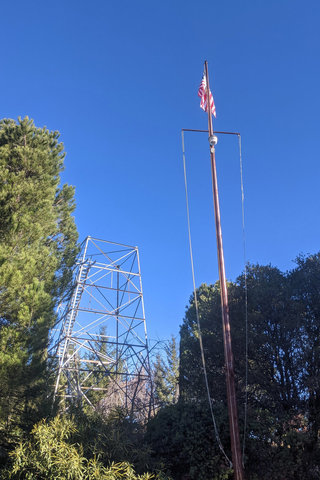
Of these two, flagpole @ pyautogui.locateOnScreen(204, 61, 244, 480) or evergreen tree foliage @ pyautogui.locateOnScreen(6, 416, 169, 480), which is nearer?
flagpole @ pyautogui.locateOnScreen(204, 61, 244, 480)

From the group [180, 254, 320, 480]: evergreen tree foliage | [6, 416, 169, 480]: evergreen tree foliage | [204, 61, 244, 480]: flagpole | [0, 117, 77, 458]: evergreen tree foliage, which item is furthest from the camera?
[180, 254, 320, 480]: evergreen tree foliage

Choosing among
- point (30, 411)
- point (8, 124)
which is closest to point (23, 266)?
point (30, 411)

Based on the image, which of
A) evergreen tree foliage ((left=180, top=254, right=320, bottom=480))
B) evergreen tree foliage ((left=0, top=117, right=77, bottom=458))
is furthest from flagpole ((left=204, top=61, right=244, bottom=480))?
evergreen tree foliage ((left=0, top=117, right=77, bottom=458))

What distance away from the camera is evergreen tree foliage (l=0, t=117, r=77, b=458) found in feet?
32.8

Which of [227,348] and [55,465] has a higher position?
[227,348]

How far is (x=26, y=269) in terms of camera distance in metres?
10.6

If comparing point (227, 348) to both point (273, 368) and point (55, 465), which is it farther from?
point (273, 368)

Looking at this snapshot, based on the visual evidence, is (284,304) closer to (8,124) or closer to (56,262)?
(56,262)

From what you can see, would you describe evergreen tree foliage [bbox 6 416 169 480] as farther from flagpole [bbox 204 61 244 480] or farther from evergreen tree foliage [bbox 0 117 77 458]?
evergreen tree foliage [bbox 0 117 77 458]

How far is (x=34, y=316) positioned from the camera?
11.0 meters

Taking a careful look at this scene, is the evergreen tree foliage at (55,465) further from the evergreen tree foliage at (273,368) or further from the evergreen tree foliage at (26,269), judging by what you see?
the evergreen tree foliage at (273,368)

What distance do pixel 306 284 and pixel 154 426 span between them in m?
7.92

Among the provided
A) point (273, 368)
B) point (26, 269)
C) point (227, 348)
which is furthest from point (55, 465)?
point (273, 368)

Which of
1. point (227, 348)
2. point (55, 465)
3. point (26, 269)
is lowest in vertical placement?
point (55, 465)
